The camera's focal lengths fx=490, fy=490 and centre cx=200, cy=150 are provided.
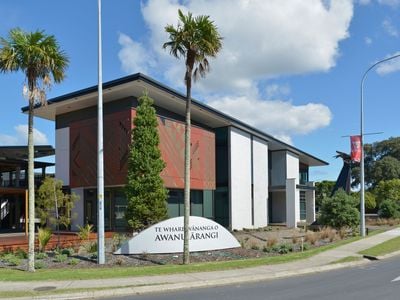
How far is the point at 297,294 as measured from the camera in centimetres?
1117

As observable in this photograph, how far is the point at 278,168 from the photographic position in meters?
52.1

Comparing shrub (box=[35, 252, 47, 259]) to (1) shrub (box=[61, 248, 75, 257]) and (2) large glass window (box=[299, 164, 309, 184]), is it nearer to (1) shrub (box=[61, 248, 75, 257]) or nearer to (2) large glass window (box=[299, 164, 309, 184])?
(1) shrub (box=[61, 248, 75, 257])

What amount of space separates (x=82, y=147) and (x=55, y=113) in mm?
4594

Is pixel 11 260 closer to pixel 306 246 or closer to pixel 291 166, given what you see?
pixel 306 246

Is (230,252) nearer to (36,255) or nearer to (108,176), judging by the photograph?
(36,255)

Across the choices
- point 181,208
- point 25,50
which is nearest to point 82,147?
point 181,208

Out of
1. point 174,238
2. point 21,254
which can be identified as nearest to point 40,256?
point 21,254

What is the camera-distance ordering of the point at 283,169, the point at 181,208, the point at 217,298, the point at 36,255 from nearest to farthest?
the point at 217,298 → the point at 36,255 → the point at 181,208 → the point at 283,169

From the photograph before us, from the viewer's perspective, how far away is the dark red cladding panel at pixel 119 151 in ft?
101

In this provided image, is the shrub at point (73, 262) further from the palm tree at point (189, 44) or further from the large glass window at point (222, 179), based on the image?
the large glass window at point (222, 179)

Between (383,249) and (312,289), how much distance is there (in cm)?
1143

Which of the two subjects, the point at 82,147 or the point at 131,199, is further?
the point at 82,147

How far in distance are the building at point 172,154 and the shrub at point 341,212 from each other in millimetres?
8623

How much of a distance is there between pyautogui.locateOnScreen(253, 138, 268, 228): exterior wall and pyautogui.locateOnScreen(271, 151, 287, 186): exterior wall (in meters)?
6.62
